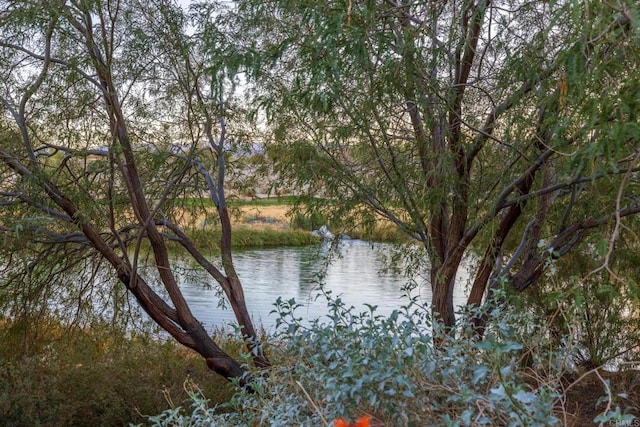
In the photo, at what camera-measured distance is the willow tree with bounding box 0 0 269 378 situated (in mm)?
4902

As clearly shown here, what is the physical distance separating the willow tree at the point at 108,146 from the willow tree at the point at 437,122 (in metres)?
0.63


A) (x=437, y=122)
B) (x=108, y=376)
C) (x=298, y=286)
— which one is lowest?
(x=108, y=376)

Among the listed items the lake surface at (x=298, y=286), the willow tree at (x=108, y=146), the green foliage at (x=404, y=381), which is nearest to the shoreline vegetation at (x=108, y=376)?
Answer: the willow tree at (x=108, y=146)

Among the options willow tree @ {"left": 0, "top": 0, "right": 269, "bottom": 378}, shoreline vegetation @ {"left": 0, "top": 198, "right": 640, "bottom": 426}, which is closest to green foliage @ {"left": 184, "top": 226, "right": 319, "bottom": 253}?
shoreline vegetation @ {"left": 0, "top": 198, "right": 640, "bottom": 426}

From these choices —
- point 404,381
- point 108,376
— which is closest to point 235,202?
point 108,376

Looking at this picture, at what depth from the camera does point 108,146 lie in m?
5.16

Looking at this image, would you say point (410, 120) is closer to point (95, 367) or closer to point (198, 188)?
point (198, 188)

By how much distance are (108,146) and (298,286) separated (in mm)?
4707

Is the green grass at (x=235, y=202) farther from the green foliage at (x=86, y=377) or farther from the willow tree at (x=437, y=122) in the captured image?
the green foliage at (x=86, y=377)

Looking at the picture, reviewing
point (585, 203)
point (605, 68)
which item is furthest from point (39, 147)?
point (605, 68)

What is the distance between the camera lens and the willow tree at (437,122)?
3582 mm

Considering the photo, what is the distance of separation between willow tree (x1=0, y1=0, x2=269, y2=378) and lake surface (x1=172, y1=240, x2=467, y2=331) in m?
2.45

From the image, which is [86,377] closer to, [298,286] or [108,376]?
[108,376]

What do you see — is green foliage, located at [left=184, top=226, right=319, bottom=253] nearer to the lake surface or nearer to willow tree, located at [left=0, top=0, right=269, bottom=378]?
the lake surface
